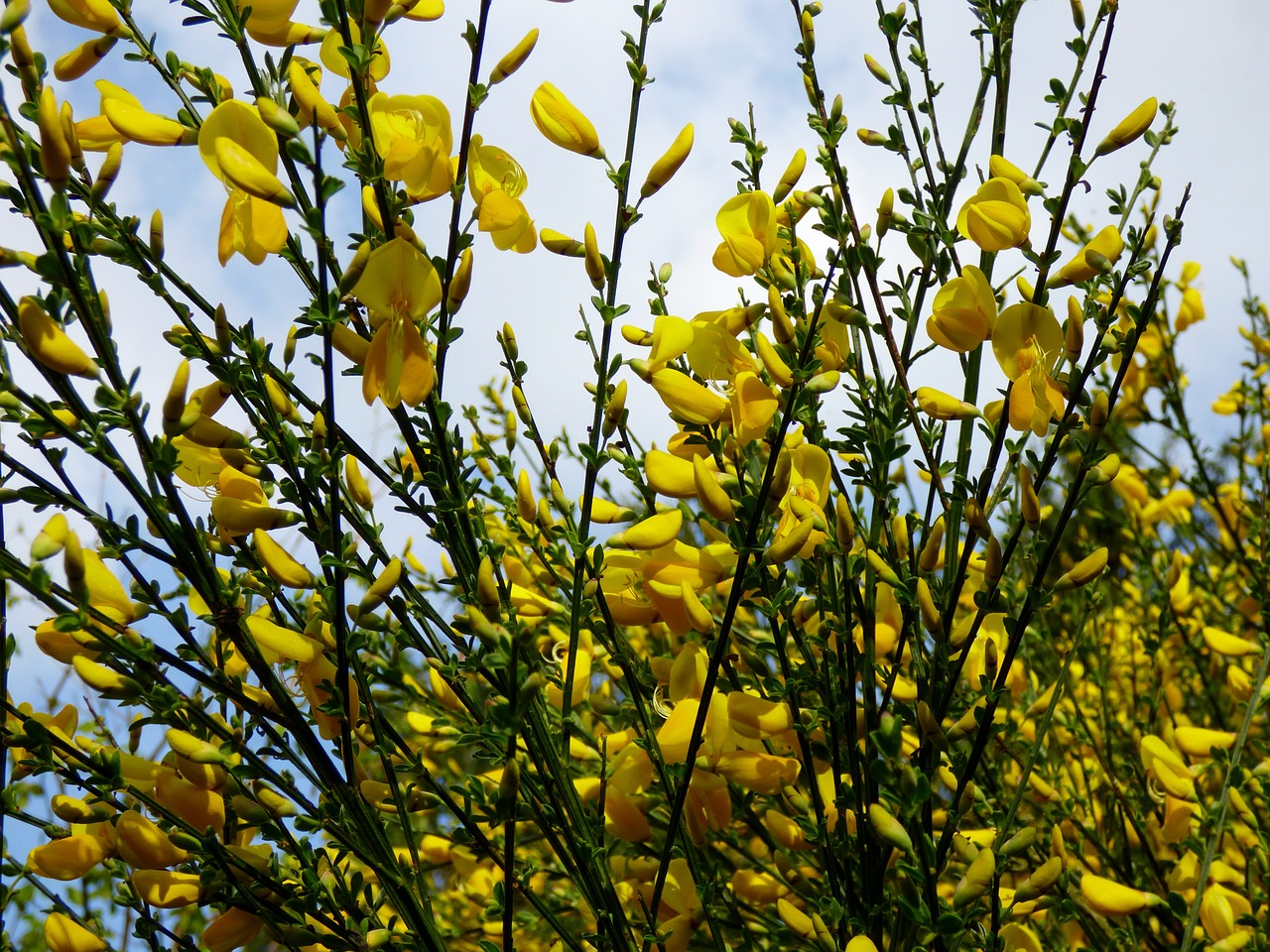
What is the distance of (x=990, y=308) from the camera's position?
97 cm

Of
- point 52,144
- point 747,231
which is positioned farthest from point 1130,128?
point 52,144

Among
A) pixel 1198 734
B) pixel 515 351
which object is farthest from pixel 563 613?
pixel 1198 734

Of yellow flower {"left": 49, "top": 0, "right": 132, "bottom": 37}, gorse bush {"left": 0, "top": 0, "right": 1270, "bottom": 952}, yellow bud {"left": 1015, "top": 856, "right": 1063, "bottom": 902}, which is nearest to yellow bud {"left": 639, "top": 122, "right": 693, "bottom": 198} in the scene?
gorse bush {"left": 0, "top": 0, "right": 1270, "bottom": 952}

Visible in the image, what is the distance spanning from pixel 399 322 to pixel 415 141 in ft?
0.49

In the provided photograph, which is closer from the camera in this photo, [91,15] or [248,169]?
[248,169]

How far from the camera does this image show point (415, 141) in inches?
34.0

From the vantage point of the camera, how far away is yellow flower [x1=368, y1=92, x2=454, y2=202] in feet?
2.76

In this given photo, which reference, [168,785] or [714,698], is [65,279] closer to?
[168,785]

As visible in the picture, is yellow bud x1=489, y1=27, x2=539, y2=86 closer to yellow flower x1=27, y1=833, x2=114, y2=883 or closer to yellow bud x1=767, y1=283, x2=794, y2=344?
yellow bud x1=767, y1=283, x2=794, y2=344

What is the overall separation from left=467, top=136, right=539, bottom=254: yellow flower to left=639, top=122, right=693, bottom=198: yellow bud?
0.39 ft

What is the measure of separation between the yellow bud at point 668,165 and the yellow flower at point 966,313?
0.28 m

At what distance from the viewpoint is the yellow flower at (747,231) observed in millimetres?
1096

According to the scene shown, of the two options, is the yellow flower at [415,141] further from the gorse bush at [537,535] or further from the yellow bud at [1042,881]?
the yellow bud at [1042,881]

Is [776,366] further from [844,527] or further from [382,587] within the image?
[382,587]
